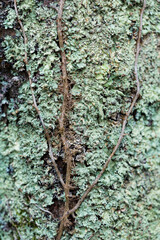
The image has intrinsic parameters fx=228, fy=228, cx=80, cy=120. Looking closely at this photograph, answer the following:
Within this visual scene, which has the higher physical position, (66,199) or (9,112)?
(9,112)

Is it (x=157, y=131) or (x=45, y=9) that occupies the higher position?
(x=45, y=9)

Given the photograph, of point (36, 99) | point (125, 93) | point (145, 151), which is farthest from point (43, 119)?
point (145, 151)

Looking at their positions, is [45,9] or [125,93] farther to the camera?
[125,93]

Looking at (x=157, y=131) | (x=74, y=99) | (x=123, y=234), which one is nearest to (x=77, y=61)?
(x=74, y=99)

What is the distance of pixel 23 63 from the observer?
0.97 m

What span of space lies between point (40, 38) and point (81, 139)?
1.49ft

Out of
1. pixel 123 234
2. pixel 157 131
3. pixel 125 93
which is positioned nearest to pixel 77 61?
pixel 125 93

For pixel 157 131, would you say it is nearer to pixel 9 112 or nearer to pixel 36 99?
pixel 36 99

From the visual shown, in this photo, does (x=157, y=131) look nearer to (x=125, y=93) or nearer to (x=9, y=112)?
(x=125, y=93)

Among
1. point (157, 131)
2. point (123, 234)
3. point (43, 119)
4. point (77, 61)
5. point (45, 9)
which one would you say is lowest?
point (123, 234)

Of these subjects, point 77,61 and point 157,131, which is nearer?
point 77,61

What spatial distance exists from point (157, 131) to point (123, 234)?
50 centimetres

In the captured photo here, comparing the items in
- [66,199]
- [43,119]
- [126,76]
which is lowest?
[66,199]

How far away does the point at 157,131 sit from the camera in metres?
1.11
